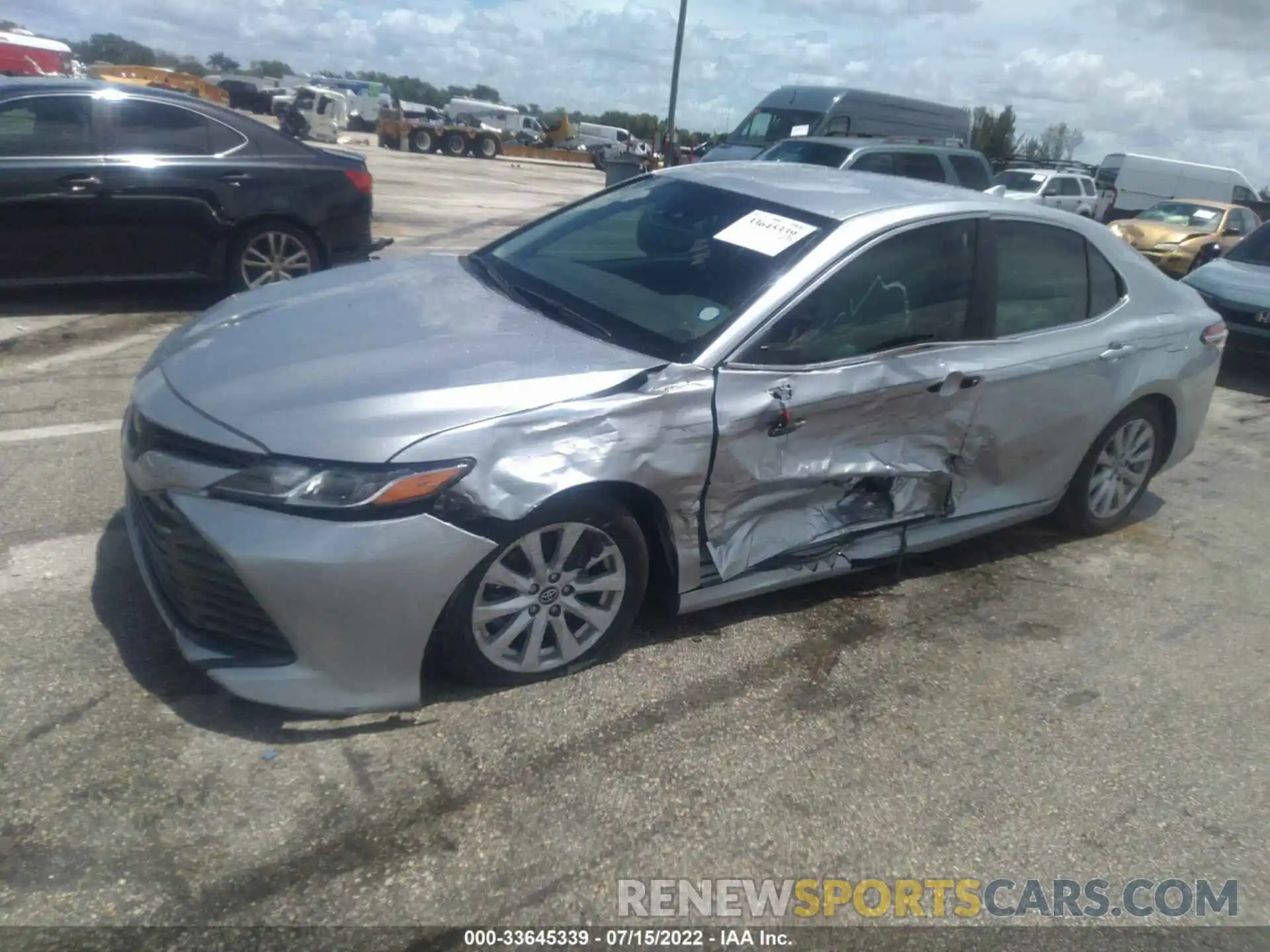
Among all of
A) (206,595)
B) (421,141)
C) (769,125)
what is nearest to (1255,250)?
(769,125)

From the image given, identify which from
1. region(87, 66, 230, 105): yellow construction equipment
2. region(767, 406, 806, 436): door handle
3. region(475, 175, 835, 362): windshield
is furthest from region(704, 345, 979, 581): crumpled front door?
region(87, 66, 230, 105): yellow construction equipment

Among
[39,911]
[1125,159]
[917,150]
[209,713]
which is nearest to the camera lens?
[39,911]

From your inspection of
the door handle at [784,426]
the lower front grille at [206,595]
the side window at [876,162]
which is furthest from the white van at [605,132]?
the lower front grille at [206,595]

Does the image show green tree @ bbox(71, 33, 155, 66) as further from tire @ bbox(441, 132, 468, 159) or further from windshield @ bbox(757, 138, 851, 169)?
windshield @ bbox(757, 138, 851, 169)

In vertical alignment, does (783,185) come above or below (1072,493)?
above

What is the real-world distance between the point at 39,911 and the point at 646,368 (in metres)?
2.17

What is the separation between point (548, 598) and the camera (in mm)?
3277

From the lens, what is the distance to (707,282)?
3.85 meters

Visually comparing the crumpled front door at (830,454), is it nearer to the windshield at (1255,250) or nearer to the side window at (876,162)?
the windshield at (1255,250)

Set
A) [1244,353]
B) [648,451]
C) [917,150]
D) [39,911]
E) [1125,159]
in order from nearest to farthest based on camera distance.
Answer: [39,911], [648,451], [1244,353], [917,150], [1125,159]

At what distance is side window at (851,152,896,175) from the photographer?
537 inches

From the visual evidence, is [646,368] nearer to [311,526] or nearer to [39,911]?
[311,526]

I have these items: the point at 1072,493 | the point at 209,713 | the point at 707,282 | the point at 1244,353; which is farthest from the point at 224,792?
the point at 1244,353
